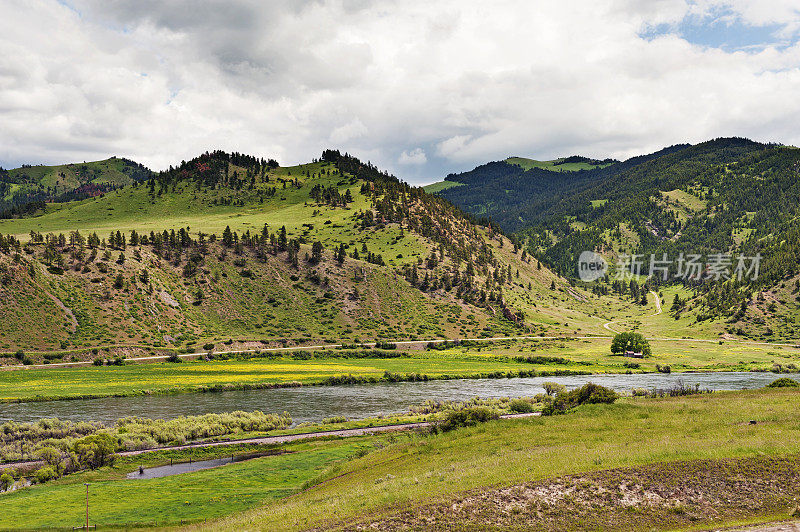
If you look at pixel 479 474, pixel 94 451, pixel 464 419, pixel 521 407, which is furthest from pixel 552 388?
pixel 94 451

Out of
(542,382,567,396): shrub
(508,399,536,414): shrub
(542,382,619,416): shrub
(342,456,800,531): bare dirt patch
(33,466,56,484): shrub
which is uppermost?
(342,456,800,531): bare dirt patch

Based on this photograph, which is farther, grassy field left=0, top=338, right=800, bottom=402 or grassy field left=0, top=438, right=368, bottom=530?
grassy field left=0, top=338, right=800, bottom=402

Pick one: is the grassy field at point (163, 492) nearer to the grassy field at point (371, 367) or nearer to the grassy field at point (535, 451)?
the grassy field at point (535, 451)

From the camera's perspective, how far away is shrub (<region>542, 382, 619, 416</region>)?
1880 inches

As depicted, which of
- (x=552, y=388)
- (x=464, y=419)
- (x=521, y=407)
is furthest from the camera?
(x=552, y=388)

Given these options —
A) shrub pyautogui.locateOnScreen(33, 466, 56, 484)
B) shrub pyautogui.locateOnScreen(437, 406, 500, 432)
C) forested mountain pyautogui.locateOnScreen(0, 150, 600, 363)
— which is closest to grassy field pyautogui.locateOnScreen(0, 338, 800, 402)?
forested mountain pyautogui.locateOnScreen(0, 150, 600, 363)

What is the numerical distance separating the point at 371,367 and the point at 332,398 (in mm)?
30612

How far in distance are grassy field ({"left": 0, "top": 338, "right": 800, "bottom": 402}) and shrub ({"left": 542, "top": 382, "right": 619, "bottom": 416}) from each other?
5657cm

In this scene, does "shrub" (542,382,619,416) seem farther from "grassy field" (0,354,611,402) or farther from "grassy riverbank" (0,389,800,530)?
"grassy field" (0,354,611,402)

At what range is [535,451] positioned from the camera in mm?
32000

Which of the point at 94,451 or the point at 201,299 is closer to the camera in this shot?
the point at 94,451

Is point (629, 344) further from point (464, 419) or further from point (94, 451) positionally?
point (94, 451)

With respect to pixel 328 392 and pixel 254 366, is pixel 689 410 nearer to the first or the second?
pixel 328 392

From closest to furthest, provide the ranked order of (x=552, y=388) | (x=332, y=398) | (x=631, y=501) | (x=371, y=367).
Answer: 1. (x=631, y=501)
2. (x=332, y=398)
3. (x=552, y=388)
4. (x=371, y=367)
